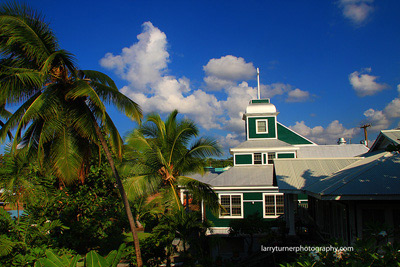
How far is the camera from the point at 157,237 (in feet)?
34.8

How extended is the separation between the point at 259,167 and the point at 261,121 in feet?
13.7

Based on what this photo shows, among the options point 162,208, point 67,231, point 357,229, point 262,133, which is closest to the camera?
point 357,229

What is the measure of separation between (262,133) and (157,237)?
1521 cm

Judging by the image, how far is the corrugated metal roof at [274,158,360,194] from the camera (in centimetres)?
1243

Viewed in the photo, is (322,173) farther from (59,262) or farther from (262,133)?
(59,262)

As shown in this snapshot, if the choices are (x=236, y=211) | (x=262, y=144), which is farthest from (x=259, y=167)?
(x=236, y=211)

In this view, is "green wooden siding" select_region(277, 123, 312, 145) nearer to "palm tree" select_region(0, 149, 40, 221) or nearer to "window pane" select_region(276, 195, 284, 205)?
"window pane" select_region(276, 195, 284, 205)

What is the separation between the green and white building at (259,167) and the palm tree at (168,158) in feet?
10.5

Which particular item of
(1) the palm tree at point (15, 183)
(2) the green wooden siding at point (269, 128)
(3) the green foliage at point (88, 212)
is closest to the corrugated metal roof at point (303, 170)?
(3) the green foliage at point (88, 212)

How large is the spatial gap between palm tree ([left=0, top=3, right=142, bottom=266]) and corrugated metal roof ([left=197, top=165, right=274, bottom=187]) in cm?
1160

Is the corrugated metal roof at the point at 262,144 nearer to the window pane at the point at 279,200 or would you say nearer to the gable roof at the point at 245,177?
the gable roof at the point at 245,177

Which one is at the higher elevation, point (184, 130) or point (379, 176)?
point (184, 130)

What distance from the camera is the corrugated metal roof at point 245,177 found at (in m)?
19.3

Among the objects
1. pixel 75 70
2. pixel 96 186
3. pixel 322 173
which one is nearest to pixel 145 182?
pixel 96 186
